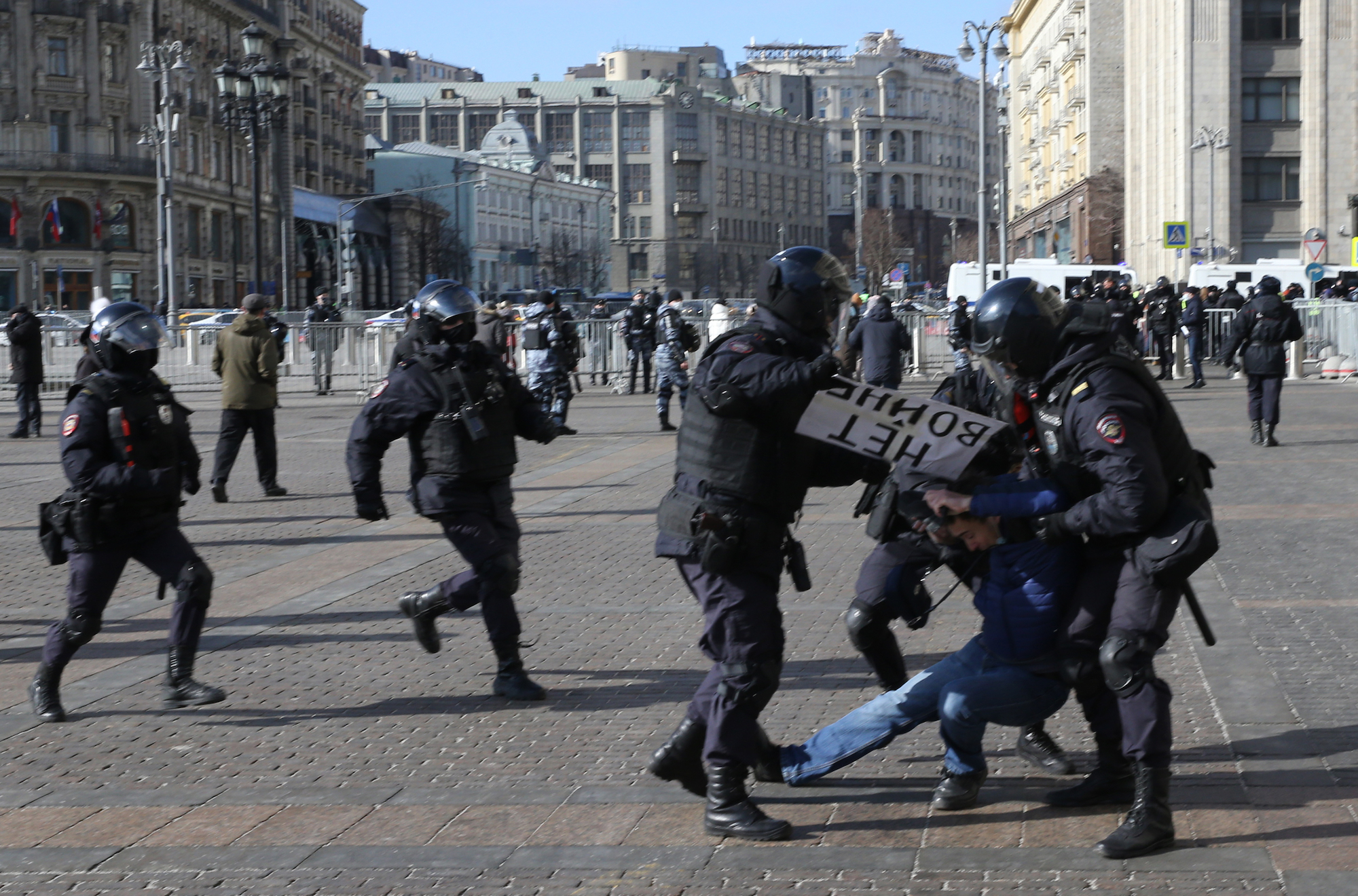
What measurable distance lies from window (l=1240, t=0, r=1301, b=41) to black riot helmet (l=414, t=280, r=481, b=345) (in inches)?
2014

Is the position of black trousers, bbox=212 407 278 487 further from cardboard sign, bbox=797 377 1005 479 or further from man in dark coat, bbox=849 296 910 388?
cardboard sign, bbox=797 377 1005 479

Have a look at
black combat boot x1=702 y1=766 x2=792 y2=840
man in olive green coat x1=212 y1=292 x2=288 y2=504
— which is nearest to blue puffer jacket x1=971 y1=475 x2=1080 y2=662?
black combat boot x1=702 y1=766 x2=792 y2=840

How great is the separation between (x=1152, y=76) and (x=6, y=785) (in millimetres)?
59157

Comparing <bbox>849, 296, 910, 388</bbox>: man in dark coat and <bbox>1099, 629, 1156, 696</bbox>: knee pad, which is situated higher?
<bbox>849, 296, 910, 388</bbox>: man in dark coat

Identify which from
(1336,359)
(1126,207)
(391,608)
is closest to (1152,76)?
(1126,207)

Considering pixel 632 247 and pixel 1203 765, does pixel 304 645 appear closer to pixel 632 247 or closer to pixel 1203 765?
pixel 1203 765

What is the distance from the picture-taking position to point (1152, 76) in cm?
5944

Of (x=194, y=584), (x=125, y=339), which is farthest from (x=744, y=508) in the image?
(x=125, y=339)

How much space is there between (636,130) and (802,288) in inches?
5745

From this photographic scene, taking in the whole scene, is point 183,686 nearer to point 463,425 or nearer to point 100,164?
point 463,425

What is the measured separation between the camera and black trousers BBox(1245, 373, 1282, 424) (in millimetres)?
16438

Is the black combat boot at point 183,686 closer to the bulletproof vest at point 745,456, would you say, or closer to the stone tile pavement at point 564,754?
the stone tile pavement at point 564,754

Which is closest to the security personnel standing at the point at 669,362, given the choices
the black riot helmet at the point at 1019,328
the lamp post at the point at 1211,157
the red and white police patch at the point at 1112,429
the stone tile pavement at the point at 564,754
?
the stone tile pavement at the point at 564,754

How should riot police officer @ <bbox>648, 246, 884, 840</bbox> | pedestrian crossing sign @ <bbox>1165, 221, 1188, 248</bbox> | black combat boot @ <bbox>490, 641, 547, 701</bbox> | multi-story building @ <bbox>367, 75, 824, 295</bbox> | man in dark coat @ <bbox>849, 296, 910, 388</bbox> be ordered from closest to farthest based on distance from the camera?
riot police officer @ <bbox>648, 246, 884, 840</bbox> < black combat boot @ <bbox>490, 641, 547, 701</bbox> < man in dark coat @ <bbox>849, 296, 910, 388</bbox> < pedestrian crossing sign @ <bbox>1165, 221, 1188, 248</bbox> < multi-story building @ <bbox>367, 75, 824, 295</bbox>
